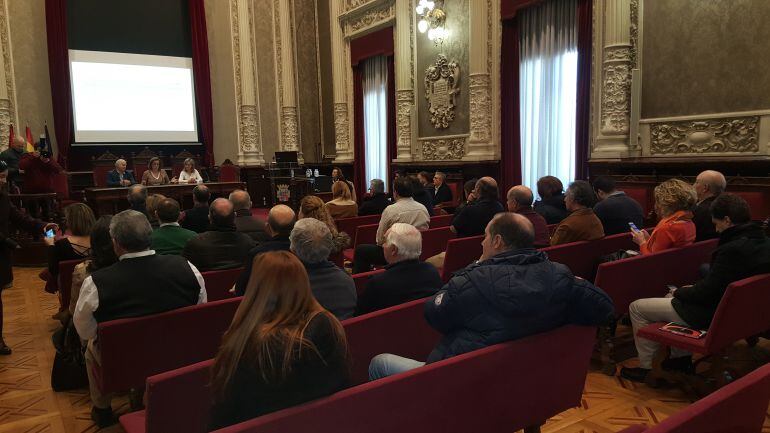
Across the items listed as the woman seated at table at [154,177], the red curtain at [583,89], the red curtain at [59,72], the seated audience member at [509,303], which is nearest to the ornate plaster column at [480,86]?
the red curtain at [583,89]

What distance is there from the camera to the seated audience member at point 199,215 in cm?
468

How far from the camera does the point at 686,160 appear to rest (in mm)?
5621

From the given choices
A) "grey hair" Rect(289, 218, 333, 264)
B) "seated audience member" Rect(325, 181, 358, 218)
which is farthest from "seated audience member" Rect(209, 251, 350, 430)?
"seated audience member" Rect(325, 181, 358, 218)

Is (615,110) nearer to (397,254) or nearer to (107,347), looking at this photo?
(397,254)

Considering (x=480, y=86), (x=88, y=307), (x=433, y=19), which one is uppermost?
(x=433, y=19)

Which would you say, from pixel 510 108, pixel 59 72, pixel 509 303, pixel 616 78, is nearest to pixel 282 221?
pixel 509 303

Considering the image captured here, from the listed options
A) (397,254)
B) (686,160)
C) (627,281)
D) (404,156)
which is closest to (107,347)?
(397,254)

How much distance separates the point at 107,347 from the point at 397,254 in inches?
53.3

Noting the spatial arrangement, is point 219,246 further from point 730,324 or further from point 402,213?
point 730,324

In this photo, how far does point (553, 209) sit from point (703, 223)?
50.6 inches

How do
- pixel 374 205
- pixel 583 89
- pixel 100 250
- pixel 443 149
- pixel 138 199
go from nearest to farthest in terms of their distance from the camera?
pixel 100 250 → pixel 138 199 → pixel 374 205 → pixel 583 89 → pixel 443 149

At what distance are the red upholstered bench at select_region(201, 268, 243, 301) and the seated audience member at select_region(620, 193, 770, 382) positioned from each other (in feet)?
7.87

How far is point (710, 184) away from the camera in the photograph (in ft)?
12.6

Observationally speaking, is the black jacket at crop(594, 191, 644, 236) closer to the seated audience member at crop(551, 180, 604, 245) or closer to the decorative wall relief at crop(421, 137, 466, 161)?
the seated audience member at crop(551, 180, 604, 245)
